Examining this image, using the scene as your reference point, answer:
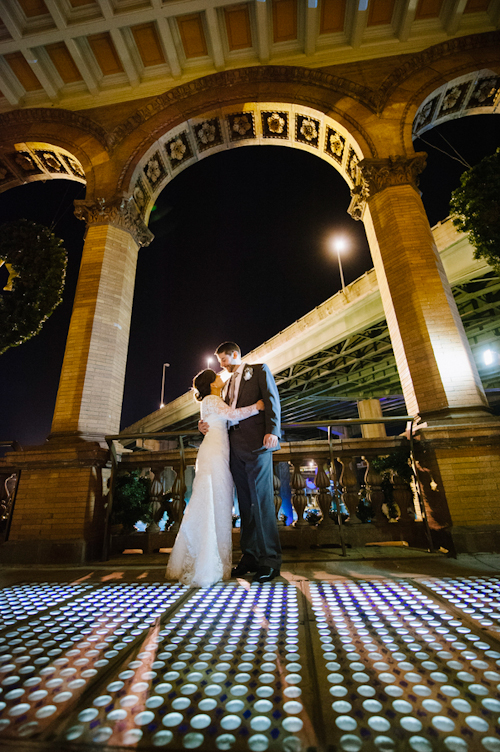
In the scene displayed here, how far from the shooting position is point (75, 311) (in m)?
6.40

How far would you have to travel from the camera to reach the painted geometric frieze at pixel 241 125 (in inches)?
343

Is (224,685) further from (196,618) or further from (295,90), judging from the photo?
(295,90)

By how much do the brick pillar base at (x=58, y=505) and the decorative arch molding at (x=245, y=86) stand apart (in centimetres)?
775

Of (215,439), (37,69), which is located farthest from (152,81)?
(215,439)

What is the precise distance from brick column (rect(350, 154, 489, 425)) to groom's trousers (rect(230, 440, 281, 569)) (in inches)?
114

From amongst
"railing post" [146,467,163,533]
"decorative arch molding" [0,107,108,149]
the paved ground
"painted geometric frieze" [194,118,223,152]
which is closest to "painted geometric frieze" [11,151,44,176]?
"decorative arch molding" [0,107,108,149]

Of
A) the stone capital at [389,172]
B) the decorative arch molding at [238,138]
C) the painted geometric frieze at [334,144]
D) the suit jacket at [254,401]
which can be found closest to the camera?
the suit jacket at [254,401]

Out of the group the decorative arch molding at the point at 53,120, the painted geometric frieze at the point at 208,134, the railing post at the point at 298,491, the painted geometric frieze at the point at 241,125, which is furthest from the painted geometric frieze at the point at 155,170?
the railing post at the point at 298,491

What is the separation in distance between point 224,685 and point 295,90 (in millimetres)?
10981

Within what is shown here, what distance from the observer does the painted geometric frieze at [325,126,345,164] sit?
7918 mm

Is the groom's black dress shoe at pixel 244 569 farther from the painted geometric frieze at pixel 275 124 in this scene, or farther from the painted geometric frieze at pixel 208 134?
the painted geometric frieze at pixel 275 124

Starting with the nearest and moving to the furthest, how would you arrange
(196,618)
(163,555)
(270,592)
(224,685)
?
(224,685), (196,618), (270,592), (163,555)

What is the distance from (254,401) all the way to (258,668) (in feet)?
6.96

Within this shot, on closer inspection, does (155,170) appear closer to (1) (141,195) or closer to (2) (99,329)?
(1) (141,195)
